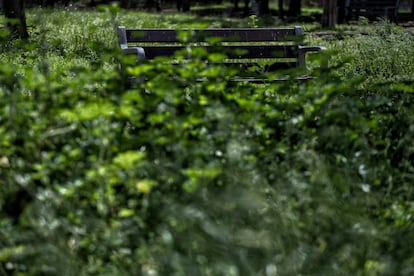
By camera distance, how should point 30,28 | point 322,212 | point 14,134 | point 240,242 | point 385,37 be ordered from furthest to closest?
point 30,28
point 385,37
point 14,134
point 322,212
point 240,242

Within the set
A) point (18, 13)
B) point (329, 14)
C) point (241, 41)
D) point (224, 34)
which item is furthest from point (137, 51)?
point (329, 14)

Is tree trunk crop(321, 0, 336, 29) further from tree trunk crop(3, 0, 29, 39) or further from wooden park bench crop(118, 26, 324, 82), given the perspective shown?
wooden park bench crop(118, 26, 324, 82)

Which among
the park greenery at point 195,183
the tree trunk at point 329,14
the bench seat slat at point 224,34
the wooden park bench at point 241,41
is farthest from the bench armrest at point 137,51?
the tree trunk at point 329,14

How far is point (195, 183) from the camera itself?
8.23ft

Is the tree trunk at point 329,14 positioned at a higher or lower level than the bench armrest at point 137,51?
lower

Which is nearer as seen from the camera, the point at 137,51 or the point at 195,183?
the point at 195,183

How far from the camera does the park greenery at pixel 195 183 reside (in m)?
2.37

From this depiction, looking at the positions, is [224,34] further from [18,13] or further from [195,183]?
[18,13]

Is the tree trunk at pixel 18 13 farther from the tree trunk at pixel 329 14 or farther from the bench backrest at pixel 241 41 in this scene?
the tree trunk at pixel 329 14

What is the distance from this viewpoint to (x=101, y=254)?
2588 mm

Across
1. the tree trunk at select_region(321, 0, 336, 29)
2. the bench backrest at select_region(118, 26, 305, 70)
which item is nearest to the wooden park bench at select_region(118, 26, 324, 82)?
the bench backrest at select_region(118, 26, 305, 70)

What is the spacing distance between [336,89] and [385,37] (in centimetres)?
443

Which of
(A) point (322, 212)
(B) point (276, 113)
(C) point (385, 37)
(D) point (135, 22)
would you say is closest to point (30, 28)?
(D) point (135, 22)

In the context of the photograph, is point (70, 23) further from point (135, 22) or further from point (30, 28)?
point (135, 22)
